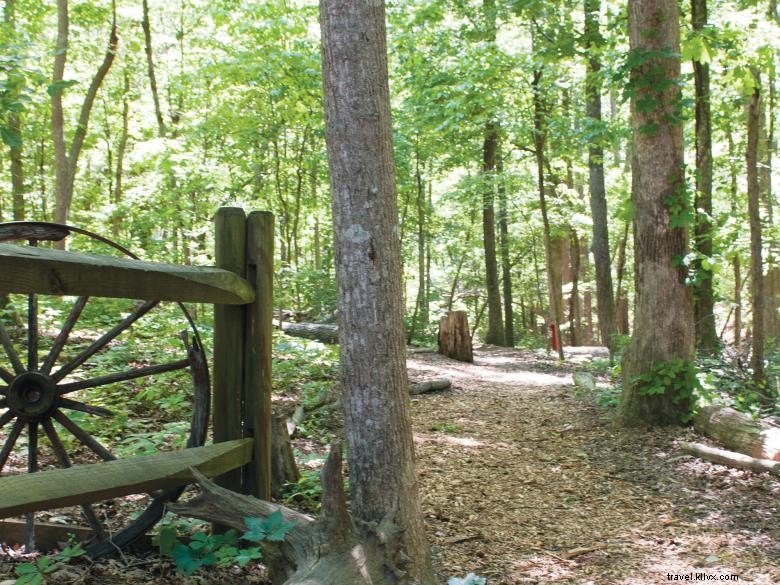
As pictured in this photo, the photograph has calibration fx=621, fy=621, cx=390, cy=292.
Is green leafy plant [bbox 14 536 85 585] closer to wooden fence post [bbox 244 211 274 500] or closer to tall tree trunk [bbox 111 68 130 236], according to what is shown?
wooden fence post [bbox 244 211 274 500]

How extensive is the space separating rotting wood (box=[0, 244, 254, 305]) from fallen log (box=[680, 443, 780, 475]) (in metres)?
4.64

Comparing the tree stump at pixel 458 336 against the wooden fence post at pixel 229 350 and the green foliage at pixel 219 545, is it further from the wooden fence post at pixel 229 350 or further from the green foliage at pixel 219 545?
the green foliage at pixel 219 545

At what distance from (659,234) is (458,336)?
7.12 meters

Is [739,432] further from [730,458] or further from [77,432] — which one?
[77,432]

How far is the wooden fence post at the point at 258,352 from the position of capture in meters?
3.36

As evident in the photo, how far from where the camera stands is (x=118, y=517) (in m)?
3.63

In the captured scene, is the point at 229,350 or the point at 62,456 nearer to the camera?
the point at 62,456

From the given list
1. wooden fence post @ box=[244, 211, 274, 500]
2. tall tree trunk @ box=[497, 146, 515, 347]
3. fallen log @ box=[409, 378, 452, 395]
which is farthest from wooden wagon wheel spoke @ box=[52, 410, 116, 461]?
tall tree trunk @ box=[497, 146, 515, 347]

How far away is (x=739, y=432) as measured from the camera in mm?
5766

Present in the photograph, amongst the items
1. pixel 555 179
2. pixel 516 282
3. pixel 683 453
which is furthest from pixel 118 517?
pixel 516 282

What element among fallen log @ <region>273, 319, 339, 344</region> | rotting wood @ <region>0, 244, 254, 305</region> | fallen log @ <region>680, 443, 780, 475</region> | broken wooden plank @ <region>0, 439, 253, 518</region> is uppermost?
rotting wood @ <region>0, 244, 254, 305</region>

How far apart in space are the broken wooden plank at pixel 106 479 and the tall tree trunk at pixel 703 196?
5661 millimetres

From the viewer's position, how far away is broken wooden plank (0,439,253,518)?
2289 mm

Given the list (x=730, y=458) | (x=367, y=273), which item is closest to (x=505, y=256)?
(x=730, y=458)
